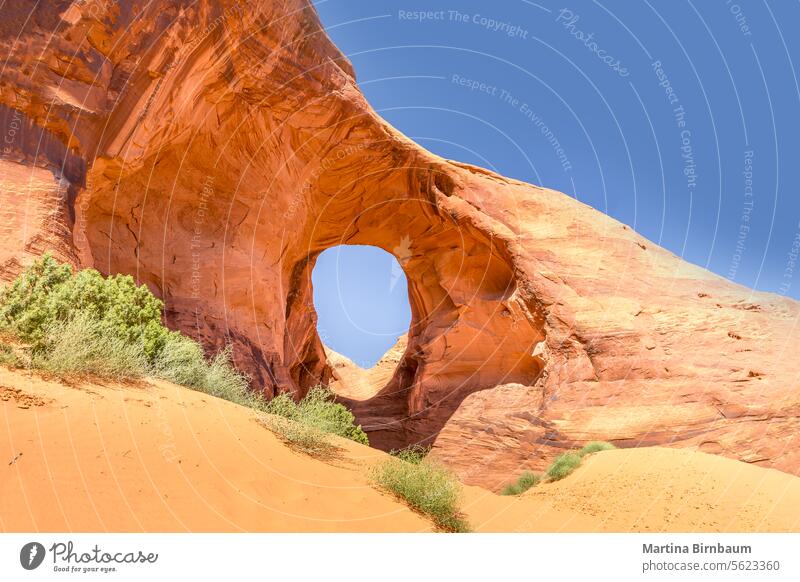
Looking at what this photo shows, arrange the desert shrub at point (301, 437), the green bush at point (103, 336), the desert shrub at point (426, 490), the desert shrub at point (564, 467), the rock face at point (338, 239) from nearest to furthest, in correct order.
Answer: the desert shrub at point (426, 490) < the green bush at point (103, 336) < the desert shrub at point (301, 437) < the rock face at point (338, 239) < the desert shrub at point (564, 467)

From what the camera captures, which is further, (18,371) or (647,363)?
(647,363)

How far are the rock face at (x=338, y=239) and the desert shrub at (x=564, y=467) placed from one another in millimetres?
2038

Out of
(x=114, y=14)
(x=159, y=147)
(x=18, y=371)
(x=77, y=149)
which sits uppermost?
(x=114, y=14)

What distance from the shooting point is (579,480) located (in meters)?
10.8

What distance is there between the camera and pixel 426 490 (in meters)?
6.18

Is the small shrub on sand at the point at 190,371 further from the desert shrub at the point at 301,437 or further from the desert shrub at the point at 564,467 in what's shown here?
the desert shrub at the point at 564,467

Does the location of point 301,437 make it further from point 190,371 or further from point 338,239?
point 338,239

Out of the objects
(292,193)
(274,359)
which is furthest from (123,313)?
(292,193)

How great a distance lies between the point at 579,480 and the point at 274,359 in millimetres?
10113

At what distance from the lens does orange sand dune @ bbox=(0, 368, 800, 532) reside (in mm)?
3920

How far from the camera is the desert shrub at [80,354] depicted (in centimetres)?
579

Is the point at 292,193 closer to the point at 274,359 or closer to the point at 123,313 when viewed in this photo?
the point at 274,359

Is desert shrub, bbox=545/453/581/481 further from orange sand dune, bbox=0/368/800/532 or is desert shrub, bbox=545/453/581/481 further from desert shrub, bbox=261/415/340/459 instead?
desert shrub, bbox=261/415/340/459
